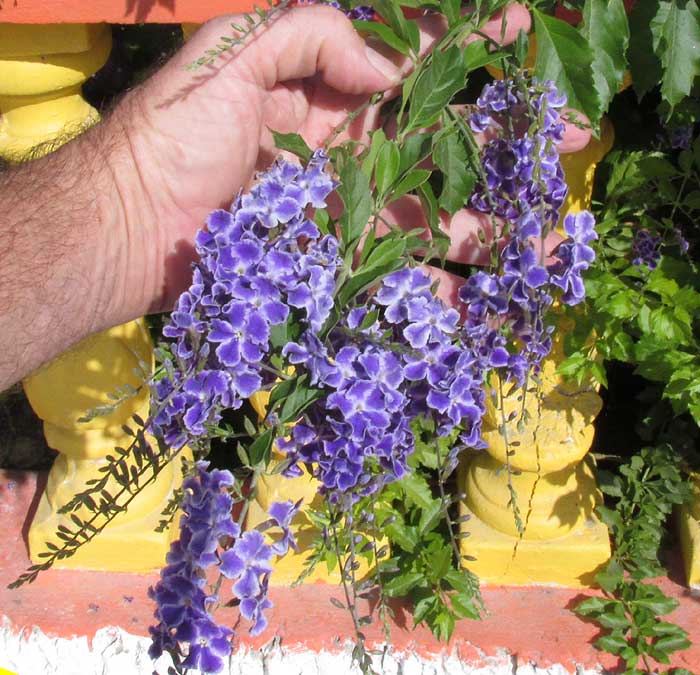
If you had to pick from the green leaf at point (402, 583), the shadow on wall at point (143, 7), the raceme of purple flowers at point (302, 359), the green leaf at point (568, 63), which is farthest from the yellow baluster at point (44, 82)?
the green leaf at point (402, 583)

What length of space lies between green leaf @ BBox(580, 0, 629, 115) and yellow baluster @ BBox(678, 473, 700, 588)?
972 mm

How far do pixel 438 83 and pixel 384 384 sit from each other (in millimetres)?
408

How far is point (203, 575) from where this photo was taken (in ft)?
2.98

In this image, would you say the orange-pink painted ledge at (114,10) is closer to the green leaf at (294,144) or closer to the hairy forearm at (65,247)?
the hairy forearm at (65,247)

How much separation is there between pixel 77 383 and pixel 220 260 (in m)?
0.96

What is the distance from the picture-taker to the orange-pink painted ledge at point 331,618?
1784mm

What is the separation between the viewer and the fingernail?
1.24 metres

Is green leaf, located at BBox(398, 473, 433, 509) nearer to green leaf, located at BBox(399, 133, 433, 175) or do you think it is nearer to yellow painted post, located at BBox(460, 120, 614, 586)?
yellow painted post, located at BBox(460, 120, 614, 586)

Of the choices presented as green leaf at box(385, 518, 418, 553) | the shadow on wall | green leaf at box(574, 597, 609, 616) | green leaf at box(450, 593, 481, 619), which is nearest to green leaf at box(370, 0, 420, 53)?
the shadow on wall

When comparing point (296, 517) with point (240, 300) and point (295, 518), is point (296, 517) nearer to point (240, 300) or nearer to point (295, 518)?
point (295, 518)

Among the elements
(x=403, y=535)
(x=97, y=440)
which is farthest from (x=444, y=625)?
(x=97, y=440)

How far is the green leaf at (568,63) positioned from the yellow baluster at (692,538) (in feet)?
3.31

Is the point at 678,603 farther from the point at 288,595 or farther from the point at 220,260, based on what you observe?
the point at 220,260

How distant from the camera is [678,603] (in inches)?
73.2
